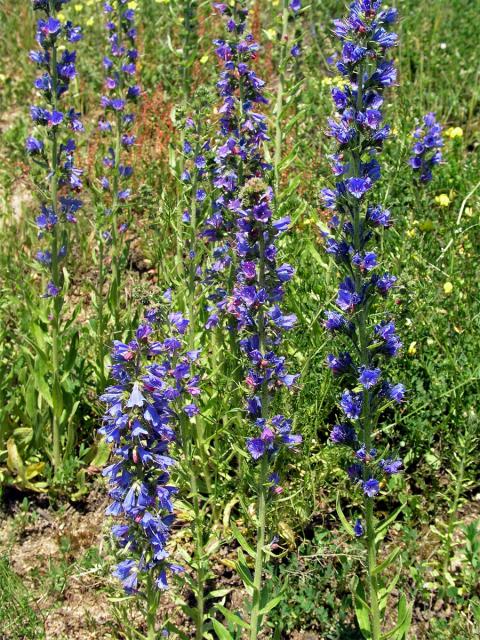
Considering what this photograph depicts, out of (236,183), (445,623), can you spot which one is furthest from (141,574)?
(236,183)

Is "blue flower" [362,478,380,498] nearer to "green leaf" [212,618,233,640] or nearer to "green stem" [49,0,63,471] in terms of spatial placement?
"green leaf" [212,618,233,640]

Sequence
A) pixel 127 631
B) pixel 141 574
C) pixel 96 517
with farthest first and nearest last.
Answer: pixel 96 517 < pixel 127 631 < pixel 141 574

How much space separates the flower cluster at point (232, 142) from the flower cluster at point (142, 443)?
753mm

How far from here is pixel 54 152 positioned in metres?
3.94

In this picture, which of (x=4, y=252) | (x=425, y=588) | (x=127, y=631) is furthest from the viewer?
(x=4, y=252)

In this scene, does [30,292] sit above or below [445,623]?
above

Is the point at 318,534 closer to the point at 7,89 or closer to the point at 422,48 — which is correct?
the point at 422,48

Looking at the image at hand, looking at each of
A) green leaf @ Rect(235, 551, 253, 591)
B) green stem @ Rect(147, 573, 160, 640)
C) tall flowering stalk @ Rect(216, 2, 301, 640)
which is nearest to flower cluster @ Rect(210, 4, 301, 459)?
tall flowering stalk @ Rect(216, 2, 301, 640)

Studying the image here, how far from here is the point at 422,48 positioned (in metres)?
7.61

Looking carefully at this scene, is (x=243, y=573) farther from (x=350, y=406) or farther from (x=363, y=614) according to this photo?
(x=350, y=406)

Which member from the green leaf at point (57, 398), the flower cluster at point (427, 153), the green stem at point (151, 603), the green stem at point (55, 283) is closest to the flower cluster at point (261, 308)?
the green stem at point (151, 603)

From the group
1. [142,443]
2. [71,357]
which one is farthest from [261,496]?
[71,357]

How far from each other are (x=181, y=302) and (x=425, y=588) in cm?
211

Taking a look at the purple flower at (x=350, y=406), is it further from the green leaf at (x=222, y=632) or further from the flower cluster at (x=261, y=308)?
the green leaf at (x=222, y=632)
